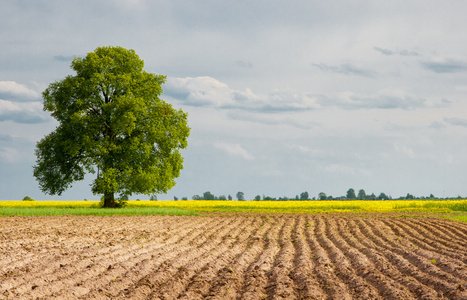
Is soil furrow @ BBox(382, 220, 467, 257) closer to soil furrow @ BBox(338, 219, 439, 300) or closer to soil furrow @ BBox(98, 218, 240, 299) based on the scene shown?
soil furrow @ BBox(338, 219, 439, 300)

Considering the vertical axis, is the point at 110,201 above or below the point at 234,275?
above

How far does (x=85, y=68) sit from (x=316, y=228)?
2596 cm

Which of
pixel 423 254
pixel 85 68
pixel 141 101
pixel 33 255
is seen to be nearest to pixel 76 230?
pixel 33 255

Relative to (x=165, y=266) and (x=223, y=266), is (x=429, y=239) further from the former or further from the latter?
(x=165, y=266)

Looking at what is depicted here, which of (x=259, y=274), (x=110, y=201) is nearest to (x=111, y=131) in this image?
(x=110, y=201)

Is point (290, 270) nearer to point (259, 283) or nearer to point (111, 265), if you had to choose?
point (259, 283)

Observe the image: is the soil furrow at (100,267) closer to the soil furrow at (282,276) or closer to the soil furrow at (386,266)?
the soil furrow at (282,276)

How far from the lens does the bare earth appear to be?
32.9 ft

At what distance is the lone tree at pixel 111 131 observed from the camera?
127 ft

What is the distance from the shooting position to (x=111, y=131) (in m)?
40.4

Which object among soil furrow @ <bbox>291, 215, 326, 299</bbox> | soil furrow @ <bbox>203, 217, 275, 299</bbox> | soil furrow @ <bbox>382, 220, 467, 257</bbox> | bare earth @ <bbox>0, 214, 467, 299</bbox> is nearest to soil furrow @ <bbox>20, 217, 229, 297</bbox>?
bare earth @ <bbox>0, 214, 467, 299</bbox>

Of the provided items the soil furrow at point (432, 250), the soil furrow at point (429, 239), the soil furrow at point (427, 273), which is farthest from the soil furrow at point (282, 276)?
the soil furrow at point (429, 239)

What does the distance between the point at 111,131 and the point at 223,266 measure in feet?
97.8

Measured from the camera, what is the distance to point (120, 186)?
128ft
